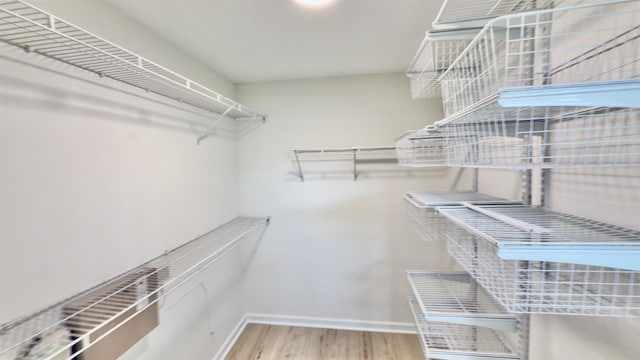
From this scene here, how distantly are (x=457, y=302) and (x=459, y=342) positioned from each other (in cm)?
25

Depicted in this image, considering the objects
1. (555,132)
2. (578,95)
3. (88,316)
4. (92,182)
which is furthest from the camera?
(92,182)

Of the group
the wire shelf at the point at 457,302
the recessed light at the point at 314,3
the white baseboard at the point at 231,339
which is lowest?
the white baseboard at the point at 231,339

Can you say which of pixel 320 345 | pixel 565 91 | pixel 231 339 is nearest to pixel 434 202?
pixel 565 91

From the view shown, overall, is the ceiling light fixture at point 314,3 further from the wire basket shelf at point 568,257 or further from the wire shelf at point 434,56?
the wire basket shelf at point 568,257

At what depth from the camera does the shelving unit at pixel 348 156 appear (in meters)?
2.44

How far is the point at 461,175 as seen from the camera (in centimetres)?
229

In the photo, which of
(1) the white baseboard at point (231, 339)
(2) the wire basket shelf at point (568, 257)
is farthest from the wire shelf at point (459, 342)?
(1) the white baseboard at point (231, 339)

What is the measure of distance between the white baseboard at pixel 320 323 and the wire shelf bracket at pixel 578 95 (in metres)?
2.35

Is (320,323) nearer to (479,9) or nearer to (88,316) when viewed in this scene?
(88,316)

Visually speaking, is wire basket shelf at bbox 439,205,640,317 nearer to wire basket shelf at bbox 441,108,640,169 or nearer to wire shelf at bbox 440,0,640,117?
wire basket shelf at bbox 441,108,640,169

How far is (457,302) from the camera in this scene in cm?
159

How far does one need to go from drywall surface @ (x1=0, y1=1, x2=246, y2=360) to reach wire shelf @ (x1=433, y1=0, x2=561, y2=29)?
134cm

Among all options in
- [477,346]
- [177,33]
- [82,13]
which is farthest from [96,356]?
[477,346]

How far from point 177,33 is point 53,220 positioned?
42.2 inches
